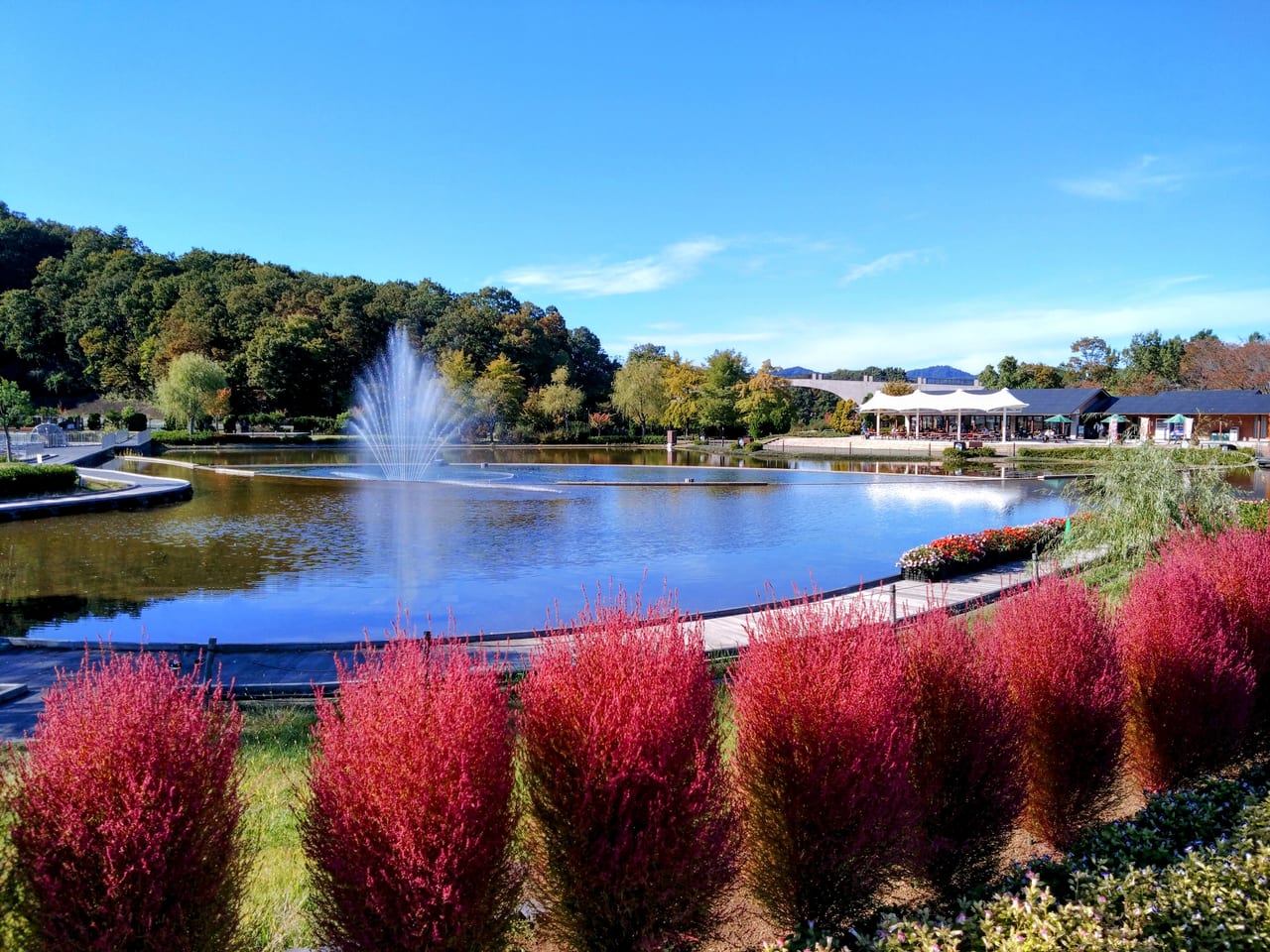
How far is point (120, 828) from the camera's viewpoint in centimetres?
231

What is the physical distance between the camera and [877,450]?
4981 centimetres

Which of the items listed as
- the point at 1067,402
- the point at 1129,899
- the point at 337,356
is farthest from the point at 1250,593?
the point at 337,356

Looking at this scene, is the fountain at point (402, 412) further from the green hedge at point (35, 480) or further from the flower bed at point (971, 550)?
the flower bed at point (971, 550)

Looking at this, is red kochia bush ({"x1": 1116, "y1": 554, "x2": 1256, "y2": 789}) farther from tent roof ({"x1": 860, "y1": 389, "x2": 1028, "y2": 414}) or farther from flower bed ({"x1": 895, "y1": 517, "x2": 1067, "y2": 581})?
tent roof ({"x1": 860, "y1": 389, "x2": 1028, "y2": 414})

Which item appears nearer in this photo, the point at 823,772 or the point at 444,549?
the point at 823,772

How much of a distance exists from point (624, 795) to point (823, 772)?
2.67 feet

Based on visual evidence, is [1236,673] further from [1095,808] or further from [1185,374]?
[1185,374]

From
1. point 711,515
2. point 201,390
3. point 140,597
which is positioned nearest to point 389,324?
point 201,390

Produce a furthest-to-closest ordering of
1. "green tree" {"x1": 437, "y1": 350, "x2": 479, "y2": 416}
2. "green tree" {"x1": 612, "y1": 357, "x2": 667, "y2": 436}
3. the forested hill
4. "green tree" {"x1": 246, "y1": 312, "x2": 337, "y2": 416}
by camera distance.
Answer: "green tree" {"x1": 612, "y1": 357, "x2": 667, "y2": 436} < the forested hill < "green tree" {"x1": 246, "y1": 312, "x2": 337, "y2": 416} < "green tree" {"x1": 437, "y1": 350, "x2": 479, "y2": 416}

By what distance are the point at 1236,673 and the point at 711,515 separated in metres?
15.8

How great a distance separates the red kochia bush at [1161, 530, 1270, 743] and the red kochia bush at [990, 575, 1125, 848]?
1.61 m

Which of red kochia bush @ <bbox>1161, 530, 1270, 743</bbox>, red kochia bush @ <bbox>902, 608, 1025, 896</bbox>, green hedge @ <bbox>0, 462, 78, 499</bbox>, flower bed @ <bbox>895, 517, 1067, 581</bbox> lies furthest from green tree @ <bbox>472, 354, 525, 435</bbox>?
red kochia bush @ <bbox>902, 608, 1025, 896</bbox>

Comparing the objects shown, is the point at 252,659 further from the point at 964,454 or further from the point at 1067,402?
the point at 1067,402

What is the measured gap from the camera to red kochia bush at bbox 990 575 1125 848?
13.7 feet
